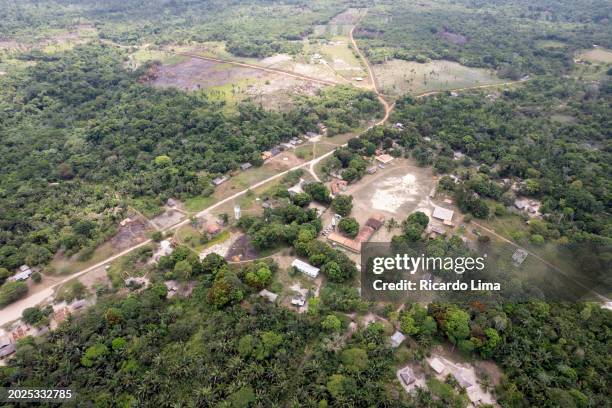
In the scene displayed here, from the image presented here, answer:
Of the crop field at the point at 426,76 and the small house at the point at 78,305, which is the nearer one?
the small house at the point at 78,305

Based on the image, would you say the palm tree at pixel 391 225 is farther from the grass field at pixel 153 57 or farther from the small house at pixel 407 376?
the grass field at pixel 153 57

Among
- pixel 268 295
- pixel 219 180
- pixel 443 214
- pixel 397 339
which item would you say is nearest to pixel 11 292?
pixel 268 295

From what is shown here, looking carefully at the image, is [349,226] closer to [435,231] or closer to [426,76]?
[435,231]

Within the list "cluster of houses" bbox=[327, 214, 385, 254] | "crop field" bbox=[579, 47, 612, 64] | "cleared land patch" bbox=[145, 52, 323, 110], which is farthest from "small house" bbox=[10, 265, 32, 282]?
"crop field" bbox=[579, 47, 612, 64]

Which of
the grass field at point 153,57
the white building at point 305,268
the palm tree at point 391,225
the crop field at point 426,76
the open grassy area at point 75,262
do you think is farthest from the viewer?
the grass field at point 153,57

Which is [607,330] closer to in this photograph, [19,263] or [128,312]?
Result: [128,312]

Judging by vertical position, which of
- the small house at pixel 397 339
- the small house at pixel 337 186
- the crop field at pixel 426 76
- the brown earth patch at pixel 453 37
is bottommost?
the small house at pixel 397 339

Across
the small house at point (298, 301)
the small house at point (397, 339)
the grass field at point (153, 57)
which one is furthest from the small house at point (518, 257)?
the grass field at point (153, 57)

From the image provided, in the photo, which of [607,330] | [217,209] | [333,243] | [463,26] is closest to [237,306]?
[333,243]
